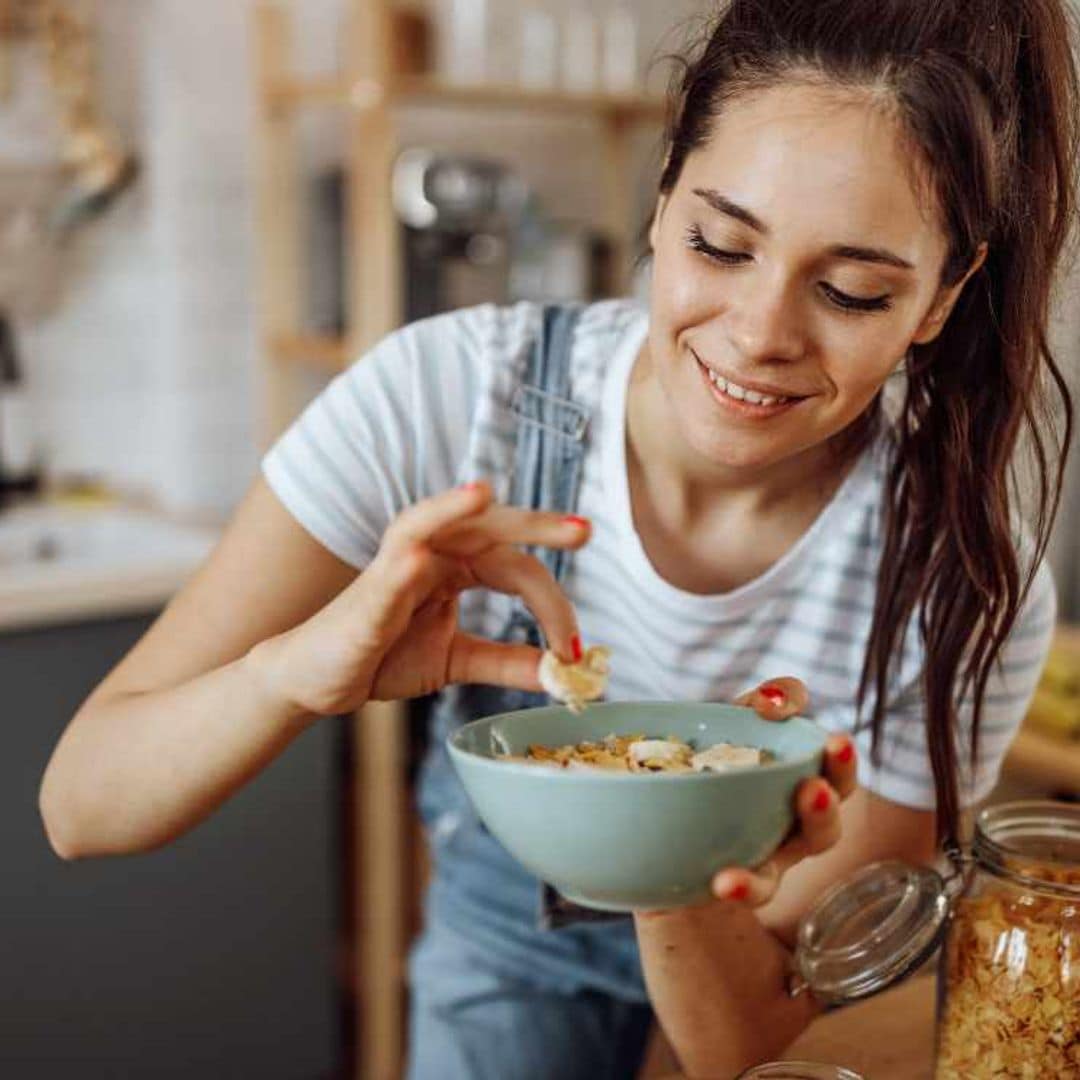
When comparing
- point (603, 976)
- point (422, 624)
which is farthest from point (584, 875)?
point (603, 976)

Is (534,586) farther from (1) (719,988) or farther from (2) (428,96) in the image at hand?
(2) (428,96)

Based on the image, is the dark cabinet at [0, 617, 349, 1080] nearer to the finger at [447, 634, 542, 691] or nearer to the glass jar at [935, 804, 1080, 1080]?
the finger at [447, 634, 542, 691]

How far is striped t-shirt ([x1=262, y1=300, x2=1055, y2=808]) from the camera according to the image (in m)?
1.12

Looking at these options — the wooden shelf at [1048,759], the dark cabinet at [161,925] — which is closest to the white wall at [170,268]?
the dark cabinet at [161,925]

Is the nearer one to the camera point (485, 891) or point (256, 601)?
point (256, 601)

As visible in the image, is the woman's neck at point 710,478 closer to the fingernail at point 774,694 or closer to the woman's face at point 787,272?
the woman's face at point 787,272

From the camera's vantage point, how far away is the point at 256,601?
3.43 feet

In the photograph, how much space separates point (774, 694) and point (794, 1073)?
0.64 feet

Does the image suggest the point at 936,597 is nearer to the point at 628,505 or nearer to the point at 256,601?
the point at 628,505

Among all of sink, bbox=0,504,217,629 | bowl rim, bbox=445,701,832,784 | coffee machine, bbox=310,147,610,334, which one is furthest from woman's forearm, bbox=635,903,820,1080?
coffee machine, bbox=310,147,610,334

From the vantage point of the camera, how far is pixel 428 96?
232cm

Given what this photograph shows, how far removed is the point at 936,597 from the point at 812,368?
0.25m

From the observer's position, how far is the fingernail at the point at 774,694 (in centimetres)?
81

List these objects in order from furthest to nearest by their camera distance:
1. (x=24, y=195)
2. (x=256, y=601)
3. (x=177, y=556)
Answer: (x=24, y=195)
(x=177, y=556)
(x=256, y=601)
